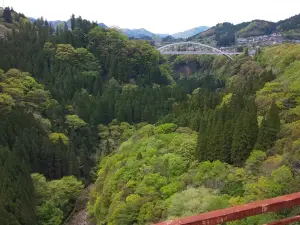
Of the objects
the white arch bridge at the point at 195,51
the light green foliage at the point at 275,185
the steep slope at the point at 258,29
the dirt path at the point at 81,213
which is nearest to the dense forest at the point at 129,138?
the light green foliage at the point at 275,185

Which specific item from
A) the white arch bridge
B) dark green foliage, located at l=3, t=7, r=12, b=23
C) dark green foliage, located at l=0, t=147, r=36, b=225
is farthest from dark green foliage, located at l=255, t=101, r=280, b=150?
dark green foliage, located at l=3, t=7, r=12, b=23

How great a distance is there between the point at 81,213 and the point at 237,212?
118ft

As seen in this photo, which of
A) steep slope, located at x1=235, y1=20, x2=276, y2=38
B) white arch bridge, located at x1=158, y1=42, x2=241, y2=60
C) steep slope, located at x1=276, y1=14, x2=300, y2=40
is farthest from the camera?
steep slope, located at x1=235, y1=20, x2=276, y2=38

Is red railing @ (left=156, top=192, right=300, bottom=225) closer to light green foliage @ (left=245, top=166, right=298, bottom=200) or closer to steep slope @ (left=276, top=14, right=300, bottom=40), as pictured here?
light green foliage @ (left=245, top=166, right=298, bottom=200)

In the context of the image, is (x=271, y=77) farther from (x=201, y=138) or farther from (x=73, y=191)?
(x=73, y=191)

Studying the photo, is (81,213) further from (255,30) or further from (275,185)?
(255,30)

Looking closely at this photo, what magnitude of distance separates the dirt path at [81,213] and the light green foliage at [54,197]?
100 centimetres

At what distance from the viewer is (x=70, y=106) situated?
54.7 m

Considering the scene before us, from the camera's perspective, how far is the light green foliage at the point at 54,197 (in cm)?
3144

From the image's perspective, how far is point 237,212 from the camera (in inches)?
157

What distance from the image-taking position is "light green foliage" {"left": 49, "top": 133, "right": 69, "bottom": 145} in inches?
1738

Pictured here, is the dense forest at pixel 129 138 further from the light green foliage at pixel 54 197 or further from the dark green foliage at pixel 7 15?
the dark green foliage at pixel 7 15

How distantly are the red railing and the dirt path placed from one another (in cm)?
3302

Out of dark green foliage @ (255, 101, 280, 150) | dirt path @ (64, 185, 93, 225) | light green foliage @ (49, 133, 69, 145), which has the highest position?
dark green foliage @ (255, 101, 280, 150)
